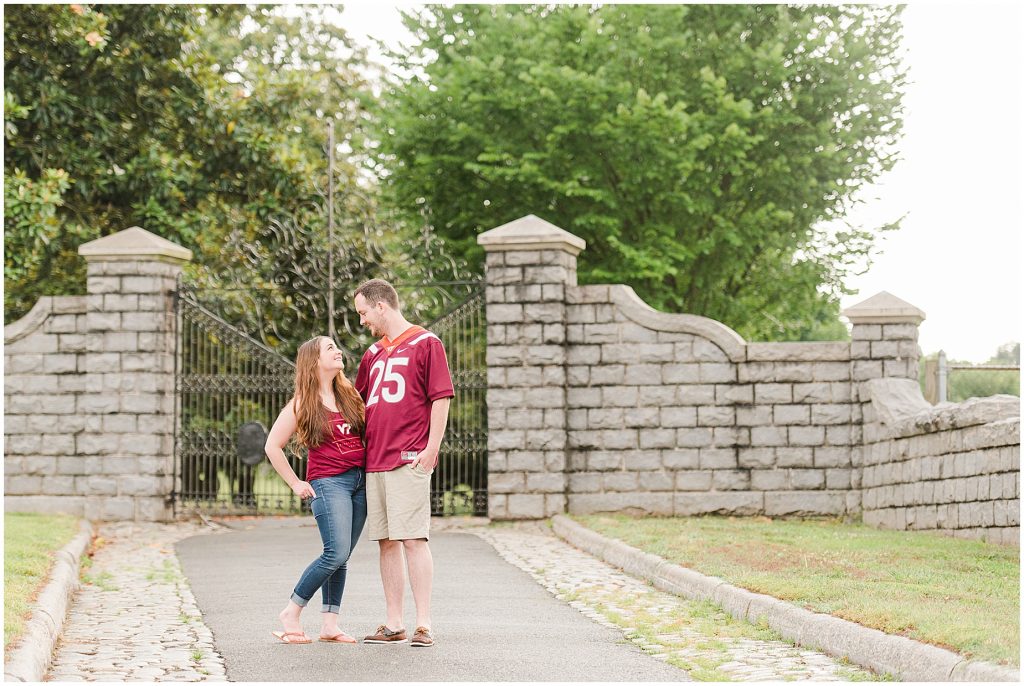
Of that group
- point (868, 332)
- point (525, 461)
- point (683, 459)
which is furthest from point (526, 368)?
point (868, 332)

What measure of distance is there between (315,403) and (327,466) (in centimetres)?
33

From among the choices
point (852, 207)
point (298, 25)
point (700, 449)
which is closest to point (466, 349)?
point (700, 449)

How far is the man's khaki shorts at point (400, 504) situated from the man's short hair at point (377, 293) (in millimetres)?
874

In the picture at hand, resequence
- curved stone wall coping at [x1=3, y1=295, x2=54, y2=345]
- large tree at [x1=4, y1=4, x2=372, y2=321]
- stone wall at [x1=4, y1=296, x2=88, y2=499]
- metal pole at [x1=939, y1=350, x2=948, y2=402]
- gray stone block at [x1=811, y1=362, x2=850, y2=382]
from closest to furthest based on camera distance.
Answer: gray stone block at [x1=811, y1=362, x2=850, y2=382], stone wall at [x1=4, y1=296, x2=88, y2=499], curved stone wall coping at [x1=3, y1=295, x2=54, y2=345], metal pole at [x1=939, y1=350, x2=948, y2=402], large tree at [x1=4, y1=4, x2=372, y2=321]

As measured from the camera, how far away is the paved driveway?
5.54m

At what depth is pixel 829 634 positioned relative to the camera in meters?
5.93

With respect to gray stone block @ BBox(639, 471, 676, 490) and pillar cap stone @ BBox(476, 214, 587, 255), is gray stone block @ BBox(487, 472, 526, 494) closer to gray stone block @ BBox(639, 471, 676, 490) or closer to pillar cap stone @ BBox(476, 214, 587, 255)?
gray stone block @ BBox(639, 471, 676, 490)

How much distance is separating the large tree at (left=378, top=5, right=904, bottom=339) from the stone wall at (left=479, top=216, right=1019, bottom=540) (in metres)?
5.09

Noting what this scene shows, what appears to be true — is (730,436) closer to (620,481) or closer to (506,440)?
(620,481)

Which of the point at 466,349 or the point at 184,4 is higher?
the point at 184,4

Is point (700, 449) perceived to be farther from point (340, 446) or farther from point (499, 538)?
point (340, 446)

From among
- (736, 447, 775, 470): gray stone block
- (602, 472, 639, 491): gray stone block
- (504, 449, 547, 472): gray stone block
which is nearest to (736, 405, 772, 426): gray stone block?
(736, 447, 775, 470): gray stone block

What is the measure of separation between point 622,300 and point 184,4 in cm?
820

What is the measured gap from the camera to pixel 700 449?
41.7ft
